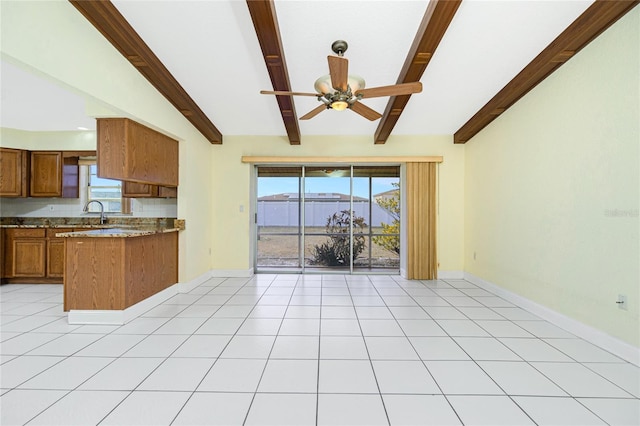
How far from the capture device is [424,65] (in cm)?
289

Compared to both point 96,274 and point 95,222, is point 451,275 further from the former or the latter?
point 95,222

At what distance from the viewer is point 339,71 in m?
2.28

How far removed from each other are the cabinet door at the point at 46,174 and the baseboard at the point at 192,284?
2822 millimetres

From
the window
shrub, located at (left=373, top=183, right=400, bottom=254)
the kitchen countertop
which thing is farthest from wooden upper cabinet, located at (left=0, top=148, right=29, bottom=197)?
shrub, located at (left=373, top=183, right=400, bottom=254)

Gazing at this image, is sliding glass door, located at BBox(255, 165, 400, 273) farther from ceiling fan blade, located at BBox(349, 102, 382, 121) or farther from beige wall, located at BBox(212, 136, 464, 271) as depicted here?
ceiling fan blade, located at BBox(349, 102, 382, 121)

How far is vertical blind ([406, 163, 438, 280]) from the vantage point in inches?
190

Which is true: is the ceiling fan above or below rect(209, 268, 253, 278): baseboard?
above

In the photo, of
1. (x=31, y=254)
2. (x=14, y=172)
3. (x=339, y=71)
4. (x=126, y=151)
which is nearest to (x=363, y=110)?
(x=339, y=71)

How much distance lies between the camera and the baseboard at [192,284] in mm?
4020

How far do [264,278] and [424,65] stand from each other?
3.98m

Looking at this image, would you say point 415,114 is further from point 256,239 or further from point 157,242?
point 157,242

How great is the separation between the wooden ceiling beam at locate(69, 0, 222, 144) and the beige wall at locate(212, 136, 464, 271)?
110 centimetres

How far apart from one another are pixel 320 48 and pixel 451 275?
422 cm

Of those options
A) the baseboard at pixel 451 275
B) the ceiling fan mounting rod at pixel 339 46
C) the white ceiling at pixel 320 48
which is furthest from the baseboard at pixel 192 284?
the baseboard at pixel 451 275
